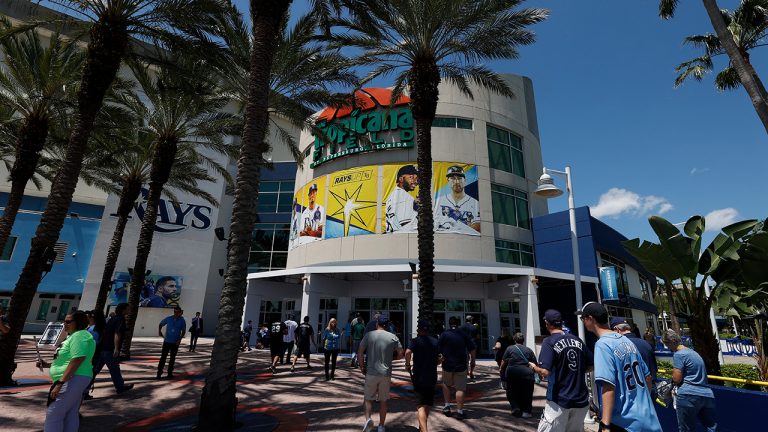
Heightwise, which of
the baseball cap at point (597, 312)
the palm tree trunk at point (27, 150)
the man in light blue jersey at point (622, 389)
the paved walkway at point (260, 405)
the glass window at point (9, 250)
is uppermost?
the palm tree trunk at point (27, 150)

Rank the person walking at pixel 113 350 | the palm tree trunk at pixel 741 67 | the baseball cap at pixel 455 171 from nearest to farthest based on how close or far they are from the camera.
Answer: the person walking at pixel 113 350
the palm tree trunk at pixel 741 67
the baseball cap at pixel 455 171

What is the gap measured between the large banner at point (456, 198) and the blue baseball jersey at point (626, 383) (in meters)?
17.5

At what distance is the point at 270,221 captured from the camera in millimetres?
32344

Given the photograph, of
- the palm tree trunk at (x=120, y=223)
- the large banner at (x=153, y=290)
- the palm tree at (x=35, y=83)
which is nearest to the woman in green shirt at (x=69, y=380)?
A: the palm tree at (x=35, y=83)

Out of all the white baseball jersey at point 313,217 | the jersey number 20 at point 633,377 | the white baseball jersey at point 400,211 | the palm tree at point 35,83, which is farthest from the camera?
the white baseball jersey at point 313,217

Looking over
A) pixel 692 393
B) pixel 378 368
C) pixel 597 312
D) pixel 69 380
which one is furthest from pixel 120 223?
Result: pixel 692 393

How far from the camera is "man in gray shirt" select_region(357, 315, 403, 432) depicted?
5992 mm

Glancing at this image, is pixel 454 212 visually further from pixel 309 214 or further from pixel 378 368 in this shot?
pixel 378 368

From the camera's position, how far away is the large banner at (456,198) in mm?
21125

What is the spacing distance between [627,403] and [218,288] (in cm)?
3584

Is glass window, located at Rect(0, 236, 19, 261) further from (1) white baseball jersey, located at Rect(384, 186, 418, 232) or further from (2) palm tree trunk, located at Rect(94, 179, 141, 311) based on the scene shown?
(1) white baseball jersey, located at Rect(384, 186, 418, 232)

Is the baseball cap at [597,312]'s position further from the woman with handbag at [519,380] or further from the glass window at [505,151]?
the glass window at [505,151]

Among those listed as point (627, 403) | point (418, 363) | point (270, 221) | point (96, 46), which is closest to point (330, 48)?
point (96, 46)

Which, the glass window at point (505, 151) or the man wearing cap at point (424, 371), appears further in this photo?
the glass window at point (505, 151)
